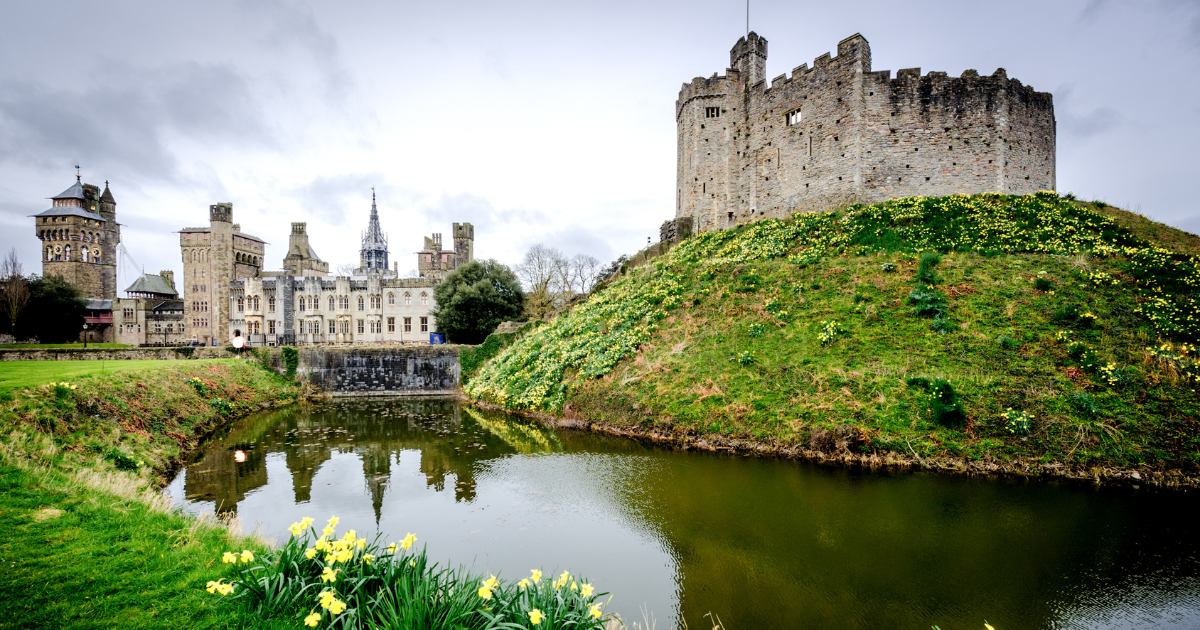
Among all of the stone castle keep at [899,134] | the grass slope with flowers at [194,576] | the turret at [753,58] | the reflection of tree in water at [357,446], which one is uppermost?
the turret at [753,58]

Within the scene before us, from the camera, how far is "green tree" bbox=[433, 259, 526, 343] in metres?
38.9

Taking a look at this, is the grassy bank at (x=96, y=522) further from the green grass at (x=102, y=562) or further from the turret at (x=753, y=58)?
the turret at (x=753, y=58)

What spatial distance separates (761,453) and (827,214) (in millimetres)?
17244

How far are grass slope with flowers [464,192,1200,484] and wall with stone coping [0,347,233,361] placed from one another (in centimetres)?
1884

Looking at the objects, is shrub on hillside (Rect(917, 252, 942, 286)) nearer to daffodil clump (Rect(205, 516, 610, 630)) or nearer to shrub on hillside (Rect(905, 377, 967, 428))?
shrub on hillside (Rect(905, 377, 967, 428))

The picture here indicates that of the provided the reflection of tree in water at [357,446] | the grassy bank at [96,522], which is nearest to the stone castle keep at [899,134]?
the reflection of tree in water at [357,446]

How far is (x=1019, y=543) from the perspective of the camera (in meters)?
8.23

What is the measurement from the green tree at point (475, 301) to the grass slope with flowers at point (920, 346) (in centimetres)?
1336

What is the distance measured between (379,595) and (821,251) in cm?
2313

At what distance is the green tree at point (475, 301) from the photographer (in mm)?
38875

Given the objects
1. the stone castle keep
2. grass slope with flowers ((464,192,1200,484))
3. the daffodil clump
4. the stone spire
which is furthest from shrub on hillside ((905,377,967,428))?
the stone spire

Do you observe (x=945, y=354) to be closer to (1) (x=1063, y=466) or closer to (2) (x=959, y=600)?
(1) (x=1063, y=466)

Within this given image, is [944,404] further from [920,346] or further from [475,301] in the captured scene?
[475,301]

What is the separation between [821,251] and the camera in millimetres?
23000
